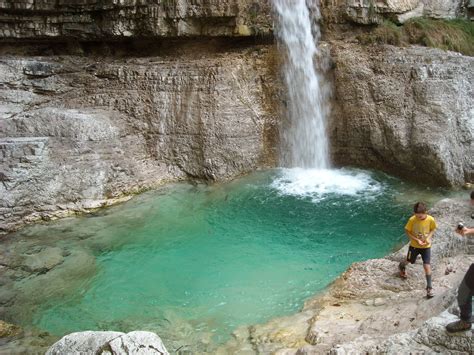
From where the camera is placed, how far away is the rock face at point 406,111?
1026cm

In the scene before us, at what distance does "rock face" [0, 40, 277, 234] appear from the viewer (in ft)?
34.6

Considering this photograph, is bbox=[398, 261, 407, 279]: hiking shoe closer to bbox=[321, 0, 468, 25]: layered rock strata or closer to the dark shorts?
the dark shorts

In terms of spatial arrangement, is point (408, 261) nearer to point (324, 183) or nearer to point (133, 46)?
point (324, 183)

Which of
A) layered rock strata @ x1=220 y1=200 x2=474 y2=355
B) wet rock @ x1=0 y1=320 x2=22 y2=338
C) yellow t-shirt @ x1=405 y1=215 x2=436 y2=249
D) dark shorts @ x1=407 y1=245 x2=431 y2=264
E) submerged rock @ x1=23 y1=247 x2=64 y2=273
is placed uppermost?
yellow t-shirt @ x1=405 y1=215 x2=436 y2=249

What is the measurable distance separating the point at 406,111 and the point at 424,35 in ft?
7.93

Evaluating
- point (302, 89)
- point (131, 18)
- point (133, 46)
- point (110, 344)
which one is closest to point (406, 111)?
point (302, 89)

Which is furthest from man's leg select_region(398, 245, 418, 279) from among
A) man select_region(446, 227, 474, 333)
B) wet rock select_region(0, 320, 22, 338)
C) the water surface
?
wet rock select_region(0, 320, 22, 338)

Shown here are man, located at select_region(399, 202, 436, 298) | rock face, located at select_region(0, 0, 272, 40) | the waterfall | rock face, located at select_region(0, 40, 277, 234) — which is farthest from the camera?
the waterfall

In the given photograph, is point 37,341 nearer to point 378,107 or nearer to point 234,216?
point 234,216

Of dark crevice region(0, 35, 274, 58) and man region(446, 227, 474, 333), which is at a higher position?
dark crevice region(0, 35, 274, 58)

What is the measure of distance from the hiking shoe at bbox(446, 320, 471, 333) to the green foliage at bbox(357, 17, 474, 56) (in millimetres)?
9314

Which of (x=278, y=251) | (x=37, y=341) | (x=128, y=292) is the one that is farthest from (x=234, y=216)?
(x=37, y=341)

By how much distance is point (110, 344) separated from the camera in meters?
4.36

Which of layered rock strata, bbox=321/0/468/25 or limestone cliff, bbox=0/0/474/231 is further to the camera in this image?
layered rock strata, bbox=321/0/468/25
